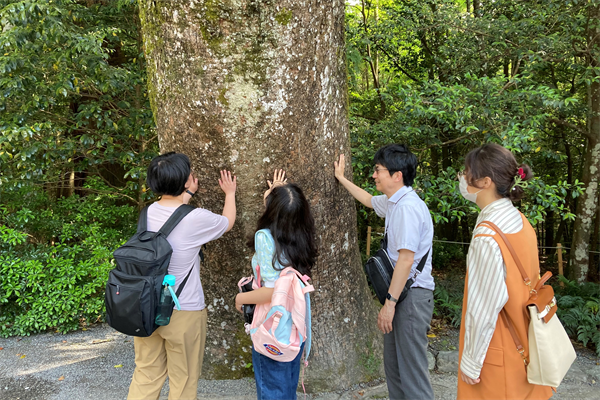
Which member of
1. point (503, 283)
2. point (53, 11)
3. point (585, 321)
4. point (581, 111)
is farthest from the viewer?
point (581, 111)

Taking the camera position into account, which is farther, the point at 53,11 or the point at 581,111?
the point at 581,111

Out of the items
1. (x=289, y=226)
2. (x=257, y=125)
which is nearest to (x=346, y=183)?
(x=257, y=125)

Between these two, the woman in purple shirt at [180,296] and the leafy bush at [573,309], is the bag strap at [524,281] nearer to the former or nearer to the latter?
the woman in purple shirt at [180,296]

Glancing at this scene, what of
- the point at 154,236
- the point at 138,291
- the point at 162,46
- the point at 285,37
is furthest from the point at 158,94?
the point at 138,291

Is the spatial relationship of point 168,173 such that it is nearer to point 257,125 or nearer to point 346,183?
point 257,125

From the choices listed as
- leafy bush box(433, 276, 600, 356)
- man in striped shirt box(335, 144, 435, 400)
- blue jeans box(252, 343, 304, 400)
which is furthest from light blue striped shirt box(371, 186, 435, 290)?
leafy bush box(433, 276, 600, 356)

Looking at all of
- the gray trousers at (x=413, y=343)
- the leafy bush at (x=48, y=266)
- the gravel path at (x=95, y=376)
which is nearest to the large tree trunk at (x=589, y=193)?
the gravel path at (x=95, y=376)

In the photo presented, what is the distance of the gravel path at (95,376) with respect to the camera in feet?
11.9

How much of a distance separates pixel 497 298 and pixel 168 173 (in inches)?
73.6

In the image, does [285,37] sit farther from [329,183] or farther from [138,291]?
[138,291]

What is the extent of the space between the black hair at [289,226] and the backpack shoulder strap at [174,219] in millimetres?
492

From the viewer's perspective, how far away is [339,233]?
363 centimetres

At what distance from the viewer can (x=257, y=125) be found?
10.4ft

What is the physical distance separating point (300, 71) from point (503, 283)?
1.98 meters
